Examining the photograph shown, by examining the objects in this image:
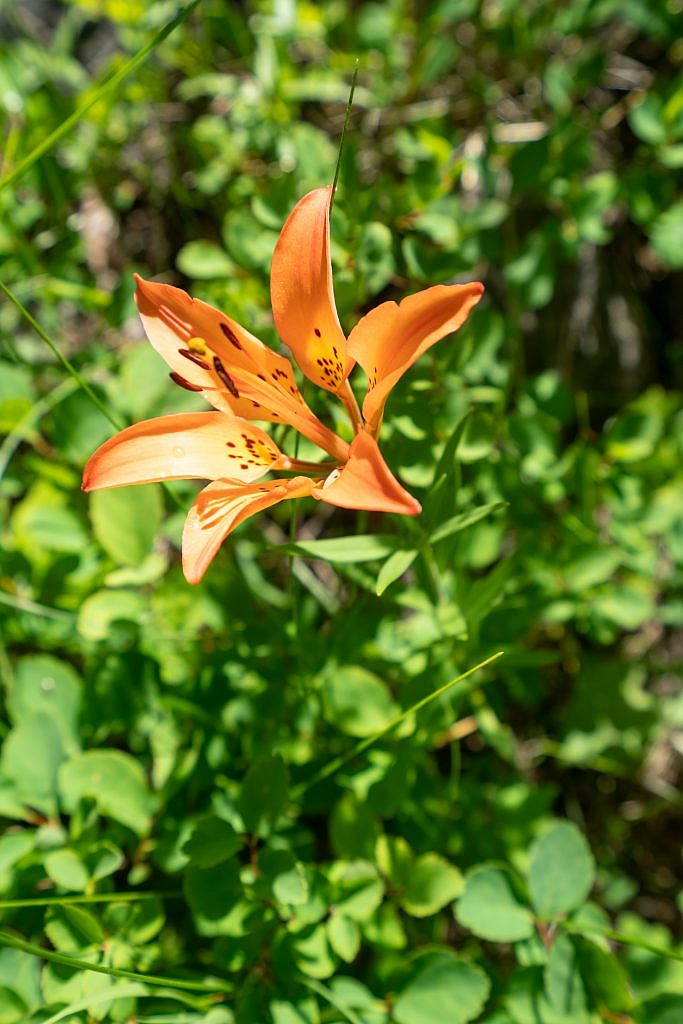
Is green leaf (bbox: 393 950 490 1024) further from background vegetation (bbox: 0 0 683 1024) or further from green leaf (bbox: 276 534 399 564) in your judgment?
green leaf (bbox: 276 534 399 564)

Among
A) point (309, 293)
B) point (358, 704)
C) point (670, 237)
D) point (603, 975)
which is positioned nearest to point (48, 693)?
point (358, 704)

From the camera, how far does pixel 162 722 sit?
5.28 feet

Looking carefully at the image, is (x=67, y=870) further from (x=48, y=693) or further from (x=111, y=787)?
(x=48, y=693)

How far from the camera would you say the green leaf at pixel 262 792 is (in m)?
1.34

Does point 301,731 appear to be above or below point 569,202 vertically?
below

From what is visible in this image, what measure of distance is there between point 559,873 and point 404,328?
38.2 inches

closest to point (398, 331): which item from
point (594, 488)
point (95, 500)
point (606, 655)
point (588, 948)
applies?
point (95, 500)

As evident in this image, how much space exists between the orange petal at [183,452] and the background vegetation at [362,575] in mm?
148

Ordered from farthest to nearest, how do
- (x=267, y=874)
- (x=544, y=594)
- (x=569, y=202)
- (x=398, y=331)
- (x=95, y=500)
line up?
(x=569, y=202)
(x=544, y=594)
(x=95, y=500)
(x=267, y=874)
(x=398, y=331)

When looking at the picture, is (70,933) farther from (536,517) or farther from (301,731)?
(536,517)

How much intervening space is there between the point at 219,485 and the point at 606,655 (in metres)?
1.61

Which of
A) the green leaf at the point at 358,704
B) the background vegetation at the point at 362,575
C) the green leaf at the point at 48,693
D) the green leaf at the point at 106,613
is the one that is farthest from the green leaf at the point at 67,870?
the green leaf at the point at 358,704

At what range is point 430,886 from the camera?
58.8 inches

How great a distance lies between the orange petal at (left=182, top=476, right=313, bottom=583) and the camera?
1005mm
